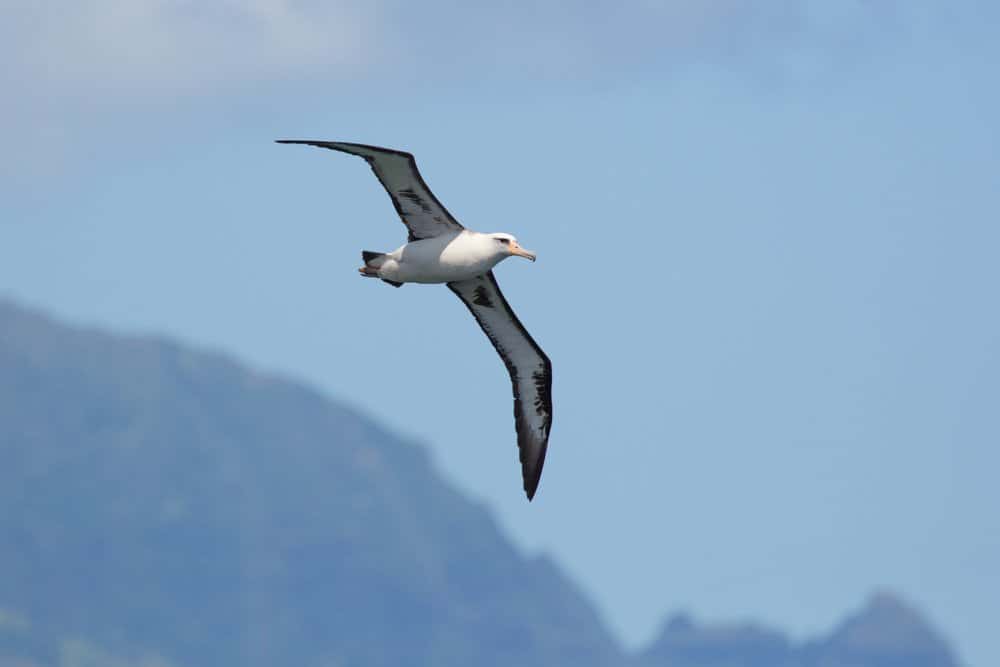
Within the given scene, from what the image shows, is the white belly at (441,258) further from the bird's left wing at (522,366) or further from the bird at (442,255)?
the bird's left wing at (522,366)

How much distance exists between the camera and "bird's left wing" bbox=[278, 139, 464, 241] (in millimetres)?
28297

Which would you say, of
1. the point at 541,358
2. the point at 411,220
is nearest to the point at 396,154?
the point at 411,220

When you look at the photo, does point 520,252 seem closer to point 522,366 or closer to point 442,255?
point 442,255

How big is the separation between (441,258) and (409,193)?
3.50 feet

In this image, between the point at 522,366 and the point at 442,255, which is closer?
the point at 442,255

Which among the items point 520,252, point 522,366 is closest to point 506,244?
point 520,252

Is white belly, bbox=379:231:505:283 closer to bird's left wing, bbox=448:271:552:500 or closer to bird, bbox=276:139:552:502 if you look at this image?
bird, bbox=276:139:552:502

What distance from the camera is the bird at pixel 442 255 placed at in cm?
2878

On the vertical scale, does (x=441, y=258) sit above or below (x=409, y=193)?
below

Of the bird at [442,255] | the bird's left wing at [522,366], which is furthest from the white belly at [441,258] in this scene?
the bird's left wing at [522,366]

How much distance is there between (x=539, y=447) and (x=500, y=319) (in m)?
2.44

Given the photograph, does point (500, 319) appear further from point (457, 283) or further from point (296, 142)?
point (296, 142)

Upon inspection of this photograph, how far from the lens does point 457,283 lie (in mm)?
31578

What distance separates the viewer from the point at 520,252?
29250 mm
